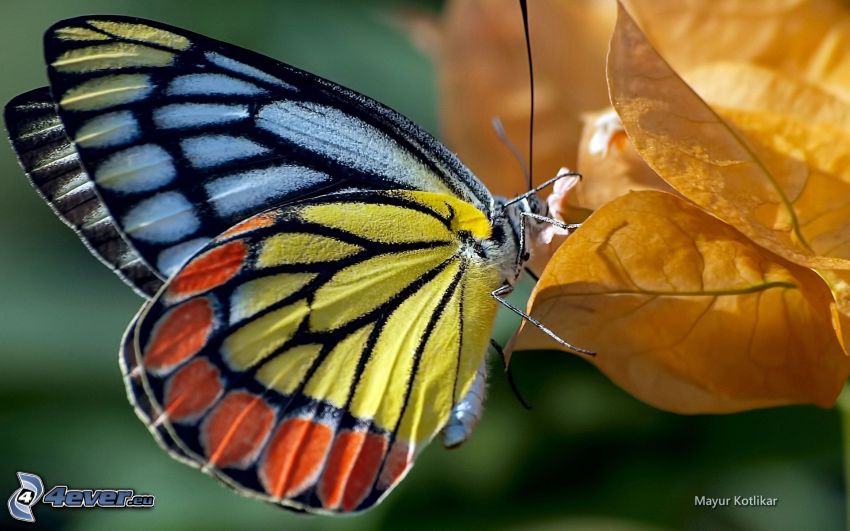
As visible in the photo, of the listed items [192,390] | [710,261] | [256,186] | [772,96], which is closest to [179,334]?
[192,390]

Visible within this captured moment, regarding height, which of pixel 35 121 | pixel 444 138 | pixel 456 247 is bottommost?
pixel 35 121

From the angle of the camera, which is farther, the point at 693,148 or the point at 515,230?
the point at 515,230

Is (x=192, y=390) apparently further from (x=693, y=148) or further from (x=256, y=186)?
(x=693, y=148)

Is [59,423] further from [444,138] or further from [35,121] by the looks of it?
[444,138]

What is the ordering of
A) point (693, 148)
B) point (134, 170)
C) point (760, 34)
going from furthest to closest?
point (760, 34) < point (134, 170) < point (693, 148)

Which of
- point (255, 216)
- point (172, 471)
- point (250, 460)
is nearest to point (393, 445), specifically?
point (250, 460)

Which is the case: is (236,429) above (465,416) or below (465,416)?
below

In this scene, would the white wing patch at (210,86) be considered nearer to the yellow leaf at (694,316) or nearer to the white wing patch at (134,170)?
the white wing patch at (134,170)
